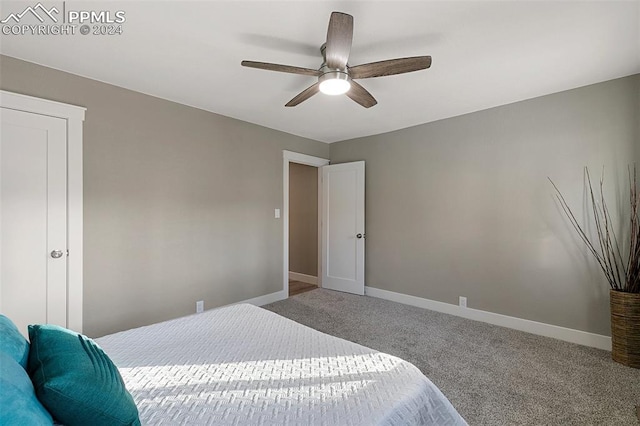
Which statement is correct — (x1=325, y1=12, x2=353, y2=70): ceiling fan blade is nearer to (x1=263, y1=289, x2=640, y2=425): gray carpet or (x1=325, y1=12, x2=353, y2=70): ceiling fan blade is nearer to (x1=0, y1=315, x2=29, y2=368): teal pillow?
(x1=0, y1=315, x2=29, y2=368): teal pillow

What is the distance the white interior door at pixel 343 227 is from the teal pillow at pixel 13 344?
12.7ft

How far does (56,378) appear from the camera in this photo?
84 cm

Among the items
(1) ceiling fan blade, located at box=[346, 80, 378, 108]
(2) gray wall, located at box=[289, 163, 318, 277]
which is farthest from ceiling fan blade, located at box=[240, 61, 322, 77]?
(2) gray wall, located at box=[289, 163, 318, 277]

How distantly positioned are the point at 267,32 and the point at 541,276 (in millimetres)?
3446

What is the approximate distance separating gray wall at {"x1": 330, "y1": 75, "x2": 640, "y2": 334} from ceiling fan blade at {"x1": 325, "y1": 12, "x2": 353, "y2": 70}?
7.81 ft

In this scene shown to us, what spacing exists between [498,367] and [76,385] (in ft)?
9.09

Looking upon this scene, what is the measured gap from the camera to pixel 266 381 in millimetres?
1226

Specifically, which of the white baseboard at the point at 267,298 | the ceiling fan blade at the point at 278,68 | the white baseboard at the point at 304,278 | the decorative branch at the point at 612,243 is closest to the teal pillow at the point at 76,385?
the ceiling fan blade at the point at 278,68

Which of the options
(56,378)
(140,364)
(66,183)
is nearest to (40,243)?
(66,183)

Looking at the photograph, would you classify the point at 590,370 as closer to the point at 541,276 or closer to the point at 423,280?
the point at 541,276

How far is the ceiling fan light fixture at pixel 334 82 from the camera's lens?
1.96 metres

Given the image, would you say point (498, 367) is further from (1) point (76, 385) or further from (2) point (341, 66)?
(1) point (76, 385)

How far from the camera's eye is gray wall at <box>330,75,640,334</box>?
2764mm

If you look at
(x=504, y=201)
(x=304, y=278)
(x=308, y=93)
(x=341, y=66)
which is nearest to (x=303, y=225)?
(x=304, y=278)
